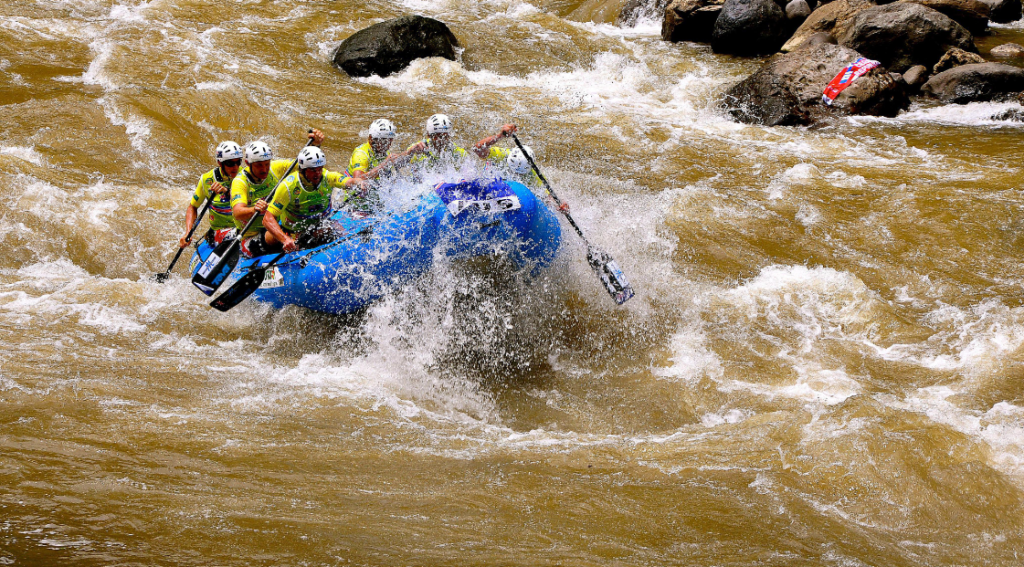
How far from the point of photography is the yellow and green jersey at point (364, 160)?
7.03 m

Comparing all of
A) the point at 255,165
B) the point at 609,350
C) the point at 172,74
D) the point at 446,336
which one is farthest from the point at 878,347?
the point at 172,74

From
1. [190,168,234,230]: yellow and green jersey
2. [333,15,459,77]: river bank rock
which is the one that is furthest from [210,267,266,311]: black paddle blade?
[333,15,459,77]: river bank rock

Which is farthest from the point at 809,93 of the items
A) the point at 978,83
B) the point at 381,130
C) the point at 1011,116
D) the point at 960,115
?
the point at 381,130

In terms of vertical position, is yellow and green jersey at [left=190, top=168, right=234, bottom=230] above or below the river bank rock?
above

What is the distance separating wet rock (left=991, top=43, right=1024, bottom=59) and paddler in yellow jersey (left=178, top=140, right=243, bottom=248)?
10528 mm

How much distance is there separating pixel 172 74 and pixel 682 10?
816cm

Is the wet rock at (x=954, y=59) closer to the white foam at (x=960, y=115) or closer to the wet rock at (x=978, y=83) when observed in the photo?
the wet rock at (x=978, y=83)

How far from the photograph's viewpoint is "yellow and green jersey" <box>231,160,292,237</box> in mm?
6477

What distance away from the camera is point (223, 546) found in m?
3.46

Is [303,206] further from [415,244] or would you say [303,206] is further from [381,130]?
[415,244]

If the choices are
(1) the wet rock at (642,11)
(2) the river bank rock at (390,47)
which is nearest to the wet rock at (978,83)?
(1) the wet rock at (642,11)

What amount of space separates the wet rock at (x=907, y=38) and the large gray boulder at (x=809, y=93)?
772mm

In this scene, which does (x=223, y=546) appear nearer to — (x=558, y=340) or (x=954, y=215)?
(x=558, y=340)

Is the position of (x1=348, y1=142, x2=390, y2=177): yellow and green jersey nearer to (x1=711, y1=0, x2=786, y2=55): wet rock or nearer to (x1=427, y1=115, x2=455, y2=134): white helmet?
(x1=427, y1=115, x2=455, y2=134): white helmet
